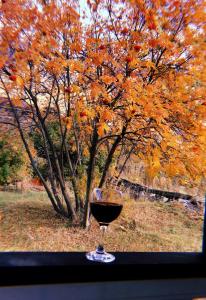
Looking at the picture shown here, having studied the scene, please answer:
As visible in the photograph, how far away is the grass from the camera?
58.2 inches

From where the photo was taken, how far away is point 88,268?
2.85 feet

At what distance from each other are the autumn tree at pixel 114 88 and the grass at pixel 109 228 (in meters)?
0.08

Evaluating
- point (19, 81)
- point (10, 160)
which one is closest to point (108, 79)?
point (19, 81)

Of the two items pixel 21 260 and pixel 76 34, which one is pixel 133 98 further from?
pixel 21 260

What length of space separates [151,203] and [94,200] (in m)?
0.74

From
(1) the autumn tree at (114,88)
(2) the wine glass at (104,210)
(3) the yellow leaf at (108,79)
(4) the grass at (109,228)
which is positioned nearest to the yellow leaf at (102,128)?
(1) the autumn tree at (114,88)

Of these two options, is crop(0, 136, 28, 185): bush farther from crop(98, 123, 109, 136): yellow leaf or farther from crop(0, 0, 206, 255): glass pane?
crop(98, 123, 109, 136): yellow leaf

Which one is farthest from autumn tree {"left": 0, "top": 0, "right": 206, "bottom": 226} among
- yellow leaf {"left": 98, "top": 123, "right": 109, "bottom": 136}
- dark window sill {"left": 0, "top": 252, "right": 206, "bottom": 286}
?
dark window sill {"left": 0, "top": 252, "right": 206, "bottom": 286}

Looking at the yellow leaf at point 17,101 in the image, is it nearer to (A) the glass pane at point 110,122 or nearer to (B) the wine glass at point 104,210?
(A) the glass pane at point 110,122

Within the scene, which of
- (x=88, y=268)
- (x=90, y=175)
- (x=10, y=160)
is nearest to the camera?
(x=88, y=268)

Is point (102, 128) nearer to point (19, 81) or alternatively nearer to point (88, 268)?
point (19, 81)

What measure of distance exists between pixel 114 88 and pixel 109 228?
0.64 metres

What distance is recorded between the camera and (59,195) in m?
1.61

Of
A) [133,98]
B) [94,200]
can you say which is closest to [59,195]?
[133,98]
